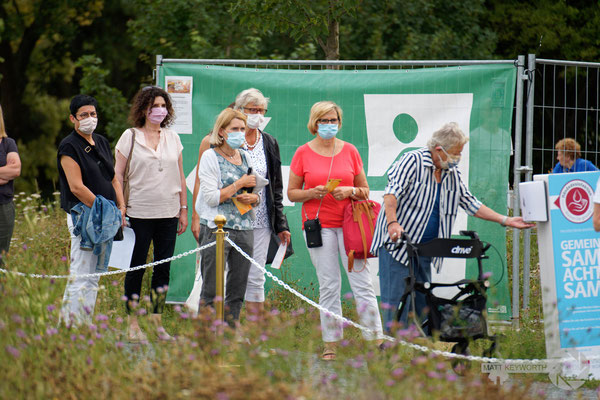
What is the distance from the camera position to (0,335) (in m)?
4.54

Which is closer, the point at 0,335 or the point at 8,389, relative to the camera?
the point at 8,389

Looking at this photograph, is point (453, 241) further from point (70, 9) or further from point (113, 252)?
point (70, 9)

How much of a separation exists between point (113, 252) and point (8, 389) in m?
2.82

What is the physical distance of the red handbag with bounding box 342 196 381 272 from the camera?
6305mm

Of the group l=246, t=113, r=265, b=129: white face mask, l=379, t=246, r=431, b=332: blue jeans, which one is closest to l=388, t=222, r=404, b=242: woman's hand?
l=379, t=246, r=431, b=332: blue jeans

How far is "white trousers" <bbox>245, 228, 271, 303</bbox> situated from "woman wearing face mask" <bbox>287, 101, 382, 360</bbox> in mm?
374

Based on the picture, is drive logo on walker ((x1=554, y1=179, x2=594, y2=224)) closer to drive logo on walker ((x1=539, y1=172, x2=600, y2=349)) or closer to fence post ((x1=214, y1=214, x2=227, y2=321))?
drive logo on walker ((x1=539, y1=172, x2=600, y2=349))

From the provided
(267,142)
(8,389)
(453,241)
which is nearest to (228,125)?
(267,142)

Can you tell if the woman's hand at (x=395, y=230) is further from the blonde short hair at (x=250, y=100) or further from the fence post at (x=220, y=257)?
the blonde short hair at (x=250, y=100)

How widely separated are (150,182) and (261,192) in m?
0.97

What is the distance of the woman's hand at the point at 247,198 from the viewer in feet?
20.3

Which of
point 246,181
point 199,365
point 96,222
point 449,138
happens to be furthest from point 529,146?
point 199,365

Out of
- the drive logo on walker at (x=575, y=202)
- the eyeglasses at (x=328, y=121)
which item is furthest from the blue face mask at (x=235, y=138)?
the drive logo on walker at (x=575, y=202)

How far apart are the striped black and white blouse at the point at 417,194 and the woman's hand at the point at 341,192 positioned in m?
0.60
